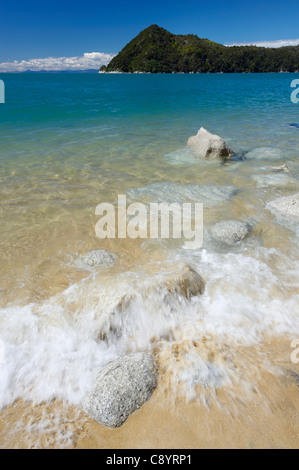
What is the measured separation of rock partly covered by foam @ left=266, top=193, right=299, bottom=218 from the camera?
257 inches

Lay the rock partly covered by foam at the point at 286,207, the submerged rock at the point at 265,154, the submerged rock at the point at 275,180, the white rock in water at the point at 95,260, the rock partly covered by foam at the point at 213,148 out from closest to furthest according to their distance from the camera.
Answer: the white rock in water at the point at 95,260
the rock partly covered by foam at the point at 286,207
the submerged rock at the point at 275,180
the rock partly covered by foam at the point at 213,148
the submerged rock at the point at 265,154

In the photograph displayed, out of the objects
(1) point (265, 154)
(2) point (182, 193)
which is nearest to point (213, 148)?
(1) point (265, 154)

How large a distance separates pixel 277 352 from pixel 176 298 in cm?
143

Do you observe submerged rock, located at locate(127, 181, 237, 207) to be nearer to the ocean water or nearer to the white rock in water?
the ocean water

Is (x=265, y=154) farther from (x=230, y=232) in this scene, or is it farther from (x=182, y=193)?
(x=230, y=232)

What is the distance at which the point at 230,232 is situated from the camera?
5.72m

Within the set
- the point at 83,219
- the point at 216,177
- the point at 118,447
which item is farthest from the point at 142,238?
the point at 216,177

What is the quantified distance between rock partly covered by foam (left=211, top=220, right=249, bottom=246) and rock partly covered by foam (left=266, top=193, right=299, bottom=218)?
123 cm

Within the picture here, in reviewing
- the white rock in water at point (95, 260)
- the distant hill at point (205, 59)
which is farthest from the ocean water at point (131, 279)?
the distant hill at point (205, 59)

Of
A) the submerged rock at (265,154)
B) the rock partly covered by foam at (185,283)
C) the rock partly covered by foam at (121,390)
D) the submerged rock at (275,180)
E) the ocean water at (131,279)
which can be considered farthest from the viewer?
the submerged rock at (265,154)

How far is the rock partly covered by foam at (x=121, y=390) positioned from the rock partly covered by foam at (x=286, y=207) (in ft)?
16.7

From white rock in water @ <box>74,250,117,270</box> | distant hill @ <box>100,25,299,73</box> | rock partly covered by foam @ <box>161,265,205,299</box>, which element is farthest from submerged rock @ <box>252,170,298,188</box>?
distant hill @ <box>100,25,299,73</box>

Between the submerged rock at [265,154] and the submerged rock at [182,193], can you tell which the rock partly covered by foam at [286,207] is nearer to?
→ the submerged rock at [182,193]

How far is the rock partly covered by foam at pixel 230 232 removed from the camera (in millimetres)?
5613
